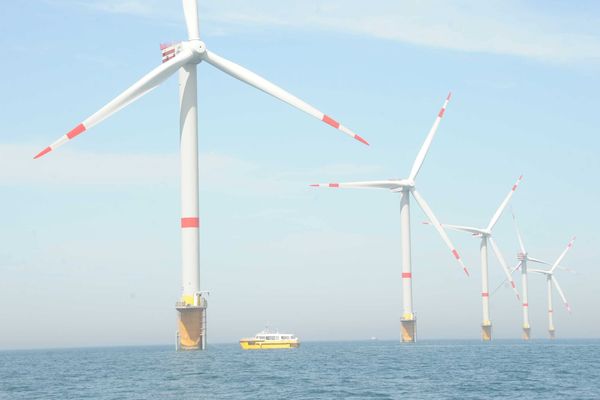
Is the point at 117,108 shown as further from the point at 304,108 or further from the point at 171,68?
the point at 304,108

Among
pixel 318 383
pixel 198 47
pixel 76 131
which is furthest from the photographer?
pixel 198 47

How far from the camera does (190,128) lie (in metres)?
127

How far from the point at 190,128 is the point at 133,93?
41.7 feet

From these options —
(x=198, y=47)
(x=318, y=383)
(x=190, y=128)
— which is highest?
(x=198, y=47)

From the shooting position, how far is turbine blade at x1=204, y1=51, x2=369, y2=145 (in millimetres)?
117188

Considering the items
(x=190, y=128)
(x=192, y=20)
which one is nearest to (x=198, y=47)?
(x=192, y=20)

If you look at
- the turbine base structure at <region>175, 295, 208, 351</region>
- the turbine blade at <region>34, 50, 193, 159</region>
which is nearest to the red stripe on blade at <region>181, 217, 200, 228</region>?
the turbine base structure at <region>175, 295, 208, 351</region>

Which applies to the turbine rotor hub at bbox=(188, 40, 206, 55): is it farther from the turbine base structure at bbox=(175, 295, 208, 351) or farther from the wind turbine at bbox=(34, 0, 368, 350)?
the turbine base structure at bbox=(175, 295, 208, 351)

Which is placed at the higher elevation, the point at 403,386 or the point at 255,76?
the point at 255,76

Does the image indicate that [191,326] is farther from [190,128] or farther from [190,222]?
[190,128]

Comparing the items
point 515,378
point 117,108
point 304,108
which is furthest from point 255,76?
A: point 515,378

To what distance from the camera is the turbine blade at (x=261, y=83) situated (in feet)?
384

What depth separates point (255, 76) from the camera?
125 meters

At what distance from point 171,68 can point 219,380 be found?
190 ft
